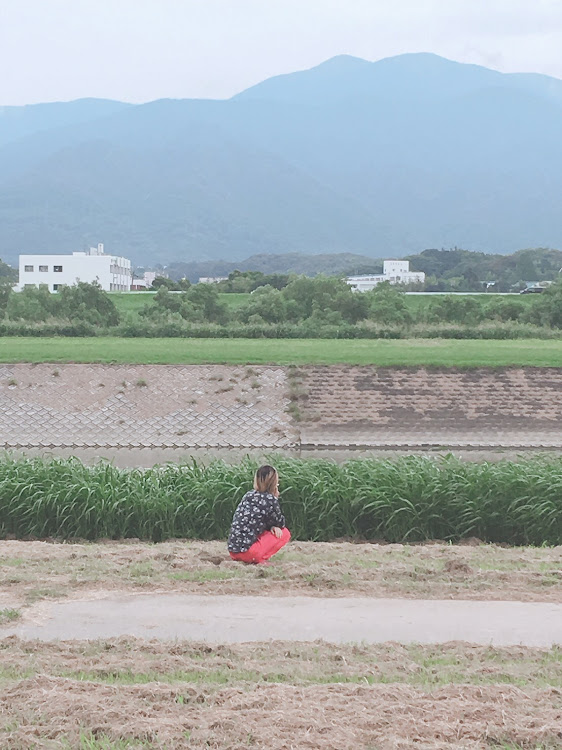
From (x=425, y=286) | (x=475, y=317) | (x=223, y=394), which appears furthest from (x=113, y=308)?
(x=425, y=286)

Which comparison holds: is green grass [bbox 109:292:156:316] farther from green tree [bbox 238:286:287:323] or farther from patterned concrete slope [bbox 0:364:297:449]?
patterned concrete slope [bbox 0:364:297:449]

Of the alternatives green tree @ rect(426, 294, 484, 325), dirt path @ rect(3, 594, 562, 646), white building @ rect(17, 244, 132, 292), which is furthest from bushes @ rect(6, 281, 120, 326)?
white building @ rect(17, 244, 132, 292)

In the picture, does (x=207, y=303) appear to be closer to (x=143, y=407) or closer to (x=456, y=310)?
(x=456, y=310)

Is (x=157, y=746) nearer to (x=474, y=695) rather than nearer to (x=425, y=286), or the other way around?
(x=474, y=695)

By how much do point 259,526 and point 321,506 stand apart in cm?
218

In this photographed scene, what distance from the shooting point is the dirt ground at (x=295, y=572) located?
646 centimetres

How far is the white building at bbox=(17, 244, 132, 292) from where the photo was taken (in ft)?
356

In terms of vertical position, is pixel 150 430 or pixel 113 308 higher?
pixel 113 308

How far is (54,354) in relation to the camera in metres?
25.7

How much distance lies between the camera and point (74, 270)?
109500 millimetres

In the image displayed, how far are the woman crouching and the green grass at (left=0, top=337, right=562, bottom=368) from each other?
1686cm

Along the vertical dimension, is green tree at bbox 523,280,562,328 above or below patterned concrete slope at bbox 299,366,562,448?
above

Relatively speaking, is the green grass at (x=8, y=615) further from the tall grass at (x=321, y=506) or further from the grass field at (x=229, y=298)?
the grass field at (x=229, y=298)

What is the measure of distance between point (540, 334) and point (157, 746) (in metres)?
34.1
